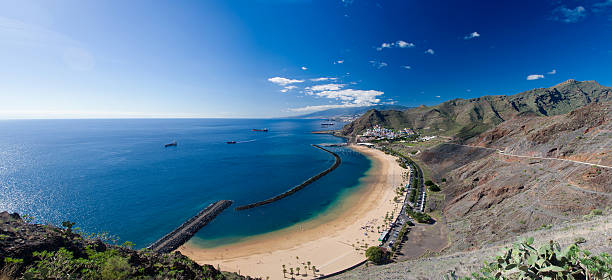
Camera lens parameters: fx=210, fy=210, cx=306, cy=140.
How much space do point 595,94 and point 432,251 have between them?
983 ft

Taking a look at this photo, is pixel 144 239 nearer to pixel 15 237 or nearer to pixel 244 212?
pixel 244 212

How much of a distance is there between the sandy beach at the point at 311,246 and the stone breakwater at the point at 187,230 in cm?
162

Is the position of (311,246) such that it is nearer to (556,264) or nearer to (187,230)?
(187,230)

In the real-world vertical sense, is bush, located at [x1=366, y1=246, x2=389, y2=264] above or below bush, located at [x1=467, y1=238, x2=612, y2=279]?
below

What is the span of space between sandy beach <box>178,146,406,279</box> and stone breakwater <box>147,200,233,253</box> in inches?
63.8

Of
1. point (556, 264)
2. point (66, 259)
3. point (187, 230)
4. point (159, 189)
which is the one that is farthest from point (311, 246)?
point (159, 189)

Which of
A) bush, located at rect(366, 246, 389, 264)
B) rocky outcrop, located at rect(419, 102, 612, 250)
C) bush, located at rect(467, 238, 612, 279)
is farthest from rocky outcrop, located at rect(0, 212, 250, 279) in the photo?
rocky outcrop, located at rect(419, 102, 612, 250)

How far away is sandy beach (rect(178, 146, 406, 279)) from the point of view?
2766 centimetres

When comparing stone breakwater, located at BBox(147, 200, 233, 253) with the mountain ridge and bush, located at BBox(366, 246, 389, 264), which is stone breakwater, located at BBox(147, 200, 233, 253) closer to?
bush, located at BBox(366, 246, 389, 264)

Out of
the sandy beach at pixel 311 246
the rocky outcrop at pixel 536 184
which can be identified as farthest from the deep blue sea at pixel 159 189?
the rocky outcrop at pixel 536 184

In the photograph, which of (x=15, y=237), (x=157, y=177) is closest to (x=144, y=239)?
(x=15, y=237)

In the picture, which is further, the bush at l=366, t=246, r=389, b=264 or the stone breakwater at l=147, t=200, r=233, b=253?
the stone breakwater at l=147, t=200, r=233, b=253

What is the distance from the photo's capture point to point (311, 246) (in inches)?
1273

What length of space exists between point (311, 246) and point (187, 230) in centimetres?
2145
